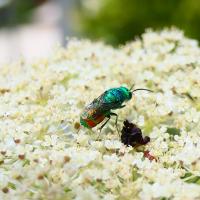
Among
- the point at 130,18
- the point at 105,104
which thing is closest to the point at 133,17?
the point at 130,18

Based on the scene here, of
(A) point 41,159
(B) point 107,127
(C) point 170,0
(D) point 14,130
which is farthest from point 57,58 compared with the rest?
(C) point 170,0

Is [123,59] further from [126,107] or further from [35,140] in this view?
[35,140]

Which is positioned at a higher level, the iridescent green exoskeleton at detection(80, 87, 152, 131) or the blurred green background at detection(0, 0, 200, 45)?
the blurred green background at detection(0, 0, 200, 45)

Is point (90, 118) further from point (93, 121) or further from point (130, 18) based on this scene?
point (130, 18)

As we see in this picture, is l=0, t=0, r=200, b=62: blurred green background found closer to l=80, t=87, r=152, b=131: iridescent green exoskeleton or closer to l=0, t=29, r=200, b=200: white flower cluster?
l=0, t=29, r=200, b=200: white flower cluster

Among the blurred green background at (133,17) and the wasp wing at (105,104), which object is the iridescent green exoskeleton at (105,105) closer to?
the wasp wing at (105,104)

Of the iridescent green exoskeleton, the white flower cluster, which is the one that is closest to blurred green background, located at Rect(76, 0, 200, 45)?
the white flower cluster

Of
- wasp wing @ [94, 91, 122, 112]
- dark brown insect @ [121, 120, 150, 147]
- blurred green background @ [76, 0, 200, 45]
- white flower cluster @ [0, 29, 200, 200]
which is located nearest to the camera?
white flower cluster @ [0, 29, 200, 200]
